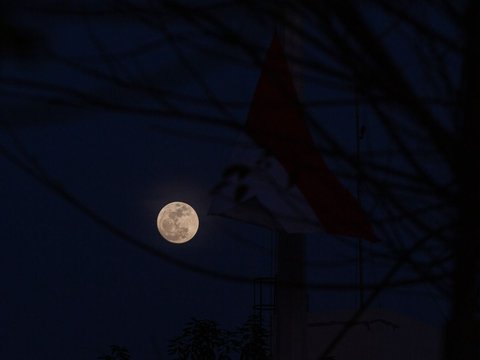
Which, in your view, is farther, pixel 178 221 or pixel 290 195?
pixel 178 221

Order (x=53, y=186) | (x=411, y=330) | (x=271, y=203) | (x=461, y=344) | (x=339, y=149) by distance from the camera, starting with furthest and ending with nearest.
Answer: (x=411, y=330)
(x=271, y=203)
(x=461, y=344)
(x=339, y=149)
(x=53, y=186)

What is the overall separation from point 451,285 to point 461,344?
16cm

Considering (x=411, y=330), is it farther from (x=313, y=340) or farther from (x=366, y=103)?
(x=366, y=103)

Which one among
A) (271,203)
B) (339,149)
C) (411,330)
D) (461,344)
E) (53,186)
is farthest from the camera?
(411,330)

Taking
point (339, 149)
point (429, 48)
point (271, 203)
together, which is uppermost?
point (271, 203)

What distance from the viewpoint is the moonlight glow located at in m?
10.2

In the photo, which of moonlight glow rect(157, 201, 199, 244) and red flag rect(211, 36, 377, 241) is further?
moonlight glow rect(157, 201, 199, 244)

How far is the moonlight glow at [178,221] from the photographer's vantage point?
10.2m

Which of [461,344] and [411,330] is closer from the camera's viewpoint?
[461,344]

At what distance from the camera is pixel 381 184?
258cm

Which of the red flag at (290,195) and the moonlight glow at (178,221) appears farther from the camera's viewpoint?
the moonlight glow at (178,221)

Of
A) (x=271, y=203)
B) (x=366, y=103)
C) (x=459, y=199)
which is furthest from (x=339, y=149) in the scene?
(x=271, y=203)

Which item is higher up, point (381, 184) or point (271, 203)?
point (271, 203)

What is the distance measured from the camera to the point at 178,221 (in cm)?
1041
